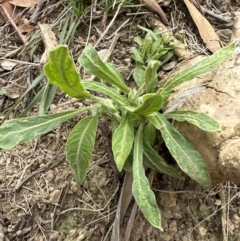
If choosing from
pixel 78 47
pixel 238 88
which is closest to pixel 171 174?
pixel 238 88

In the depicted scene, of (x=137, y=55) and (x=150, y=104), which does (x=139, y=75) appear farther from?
(x=150, y=104)

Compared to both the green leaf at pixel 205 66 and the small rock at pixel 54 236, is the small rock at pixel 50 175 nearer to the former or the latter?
the small rock at pixel 54 236

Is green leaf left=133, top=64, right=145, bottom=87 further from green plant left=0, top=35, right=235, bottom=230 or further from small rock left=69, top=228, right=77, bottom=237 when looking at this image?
small rock left=69, top=228, right=77, bottom=237

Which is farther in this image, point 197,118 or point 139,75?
point 139,75

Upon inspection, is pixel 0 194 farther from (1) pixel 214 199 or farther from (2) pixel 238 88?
(2) pixel 238 88

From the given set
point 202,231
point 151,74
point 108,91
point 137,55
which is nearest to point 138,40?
point 137,55

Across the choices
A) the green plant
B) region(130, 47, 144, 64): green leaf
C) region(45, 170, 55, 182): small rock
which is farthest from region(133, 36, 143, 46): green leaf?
region(45, 170, 55, 182): small rock

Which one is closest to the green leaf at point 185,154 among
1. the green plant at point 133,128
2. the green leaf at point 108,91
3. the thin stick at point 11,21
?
the green plant at point 133,128
